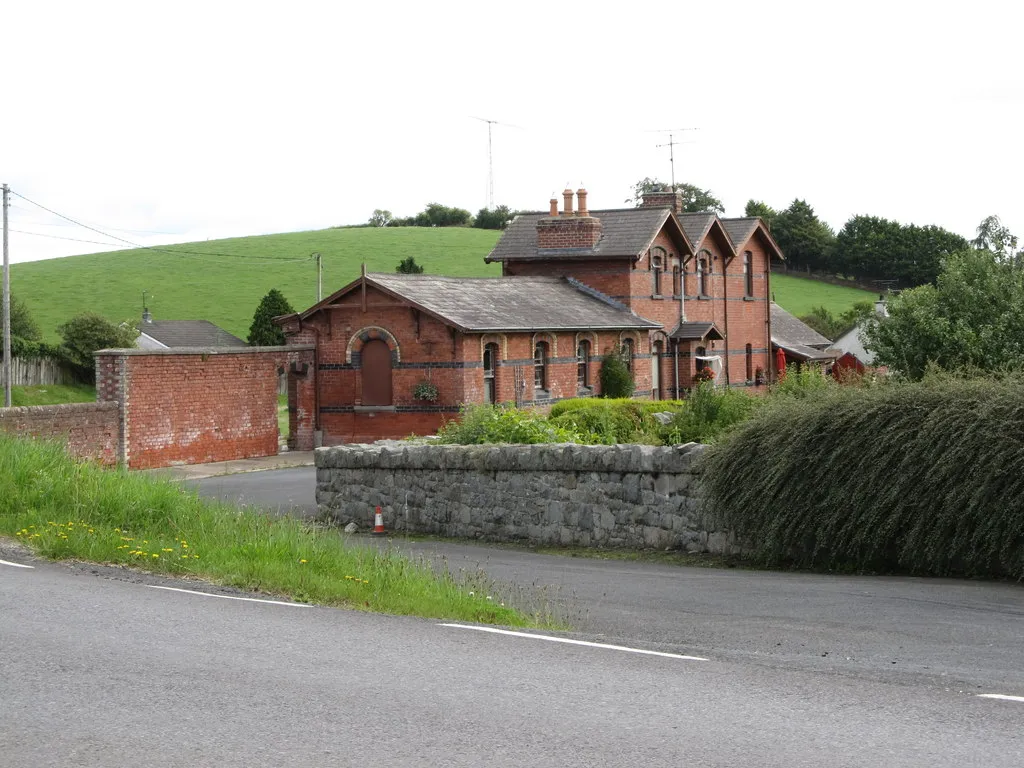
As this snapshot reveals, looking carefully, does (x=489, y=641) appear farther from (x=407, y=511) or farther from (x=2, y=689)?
(x=407, y=511)

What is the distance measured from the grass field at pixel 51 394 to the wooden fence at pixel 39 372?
0.30 meters

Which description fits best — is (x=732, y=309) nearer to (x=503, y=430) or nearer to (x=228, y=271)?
(x=503, y=430)

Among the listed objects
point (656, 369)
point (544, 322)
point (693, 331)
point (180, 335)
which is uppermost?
point (180, 335)

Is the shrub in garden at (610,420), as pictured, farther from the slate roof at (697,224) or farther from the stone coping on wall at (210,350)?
the slate roof at (697,224)

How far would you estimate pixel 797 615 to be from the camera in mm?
11492

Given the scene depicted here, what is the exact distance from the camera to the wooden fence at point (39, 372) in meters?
51.6

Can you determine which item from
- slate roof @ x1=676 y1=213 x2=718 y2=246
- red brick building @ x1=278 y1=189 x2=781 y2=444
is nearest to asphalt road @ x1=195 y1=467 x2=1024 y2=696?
red brick building @ x1=278 y1=189 x2=781 y2=444

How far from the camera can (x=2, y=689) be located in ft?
24.1

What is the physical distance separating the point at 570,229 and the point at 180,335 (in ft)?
107

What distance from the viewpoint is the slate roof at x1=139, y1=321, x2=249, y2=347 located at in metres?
66.6

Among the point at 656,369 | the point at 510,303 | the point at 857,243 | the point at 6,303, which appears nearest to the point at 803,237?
the point at 857,243

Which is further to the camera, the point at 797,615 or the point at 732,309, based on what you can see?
the point at 732,309

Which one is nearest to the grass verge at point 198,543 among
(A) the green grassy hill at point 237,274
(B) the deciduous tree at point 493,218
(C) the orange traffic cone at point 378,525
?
(C) the orange traffic cone at point 378,525

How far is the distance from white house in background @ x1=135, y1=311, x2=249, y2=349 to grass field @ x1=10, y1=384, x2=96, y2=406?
884 cm
